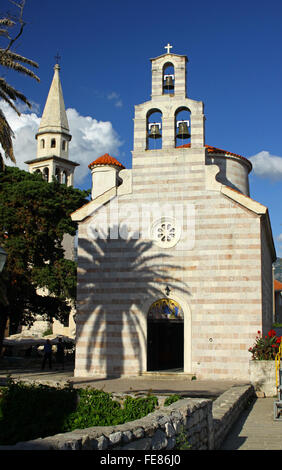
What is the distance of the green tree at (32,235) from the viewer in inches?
1088

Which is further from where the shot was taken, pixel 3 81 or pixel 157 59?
pixel 157 59

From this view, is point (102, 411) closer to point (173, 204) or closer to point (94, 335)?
point (94, 335)

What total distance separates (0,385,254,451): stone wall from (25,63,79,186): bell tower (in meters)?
48.3

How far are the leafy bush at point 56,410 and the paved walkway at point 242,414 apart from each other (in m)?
0.79

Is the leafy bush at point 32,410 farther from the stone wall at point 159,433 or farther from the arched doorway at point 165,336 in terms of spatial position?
the arched doorway at point 165,336

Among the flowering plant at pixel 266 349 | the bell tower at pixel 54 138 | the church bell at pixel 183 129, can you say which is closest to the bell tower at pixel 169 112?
the church bell at pixel 183 129

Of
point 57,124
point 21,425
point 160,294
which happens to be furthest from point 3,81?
point 57,124

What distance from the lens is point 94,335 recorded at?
22.2m
